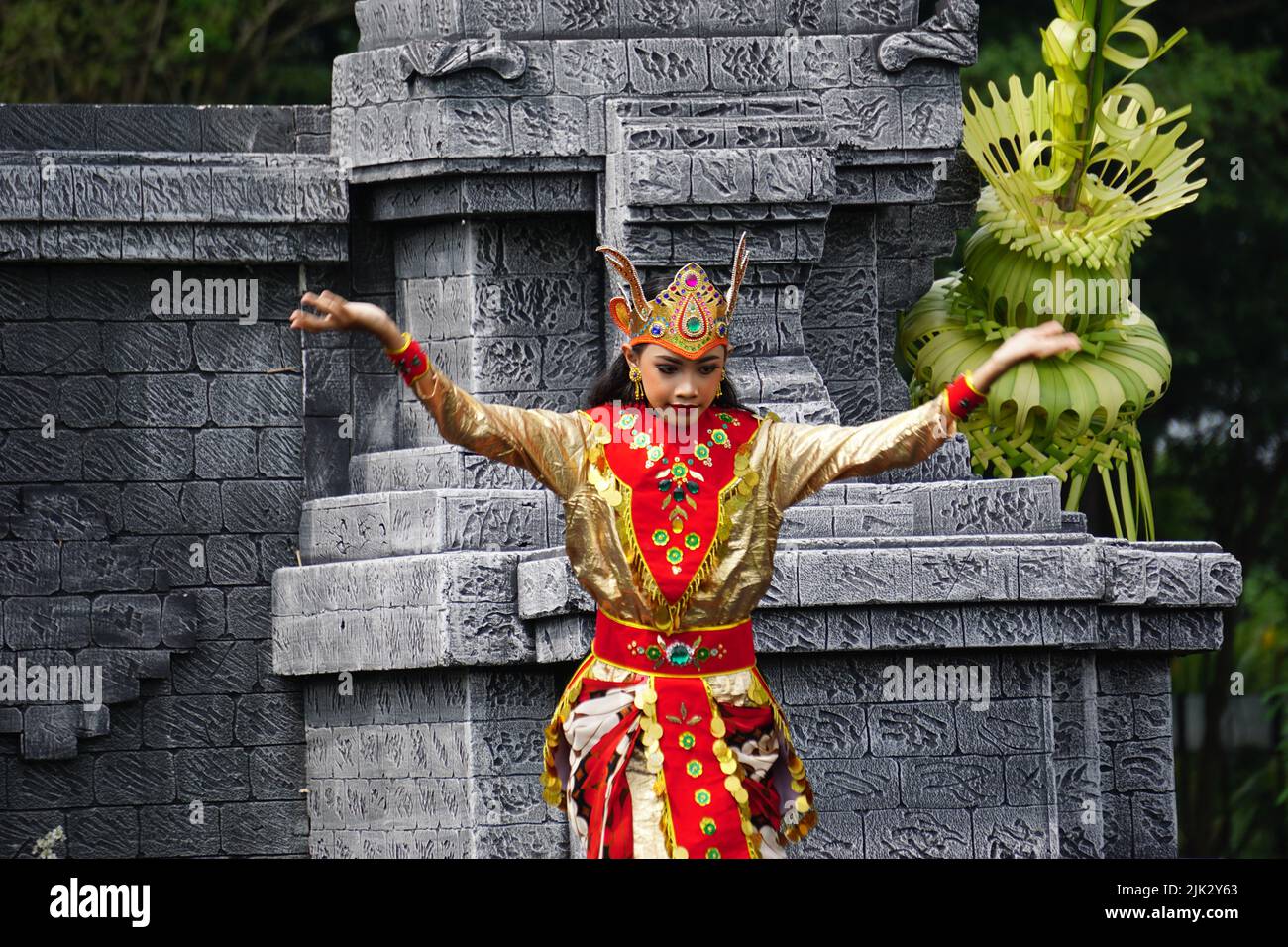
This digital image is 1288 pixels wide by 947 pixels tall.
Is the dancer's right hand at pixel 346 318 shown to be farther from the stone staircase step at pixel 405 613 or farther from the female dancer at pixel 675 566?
the stone staircase step at pixel 405 613

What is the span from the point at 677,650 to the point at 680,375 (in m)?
0.84

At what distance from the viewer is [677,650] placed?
27.0 feet

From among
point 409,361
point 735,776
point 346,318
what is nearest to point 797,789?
point 735,776

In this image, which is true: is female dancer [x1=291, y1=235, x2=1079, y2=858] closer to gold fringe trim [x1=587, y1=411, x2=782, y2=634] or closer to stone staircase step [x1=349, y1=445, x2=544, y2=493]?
gold fringe trim [x1=587, y1=411, x2=782, y2=634]

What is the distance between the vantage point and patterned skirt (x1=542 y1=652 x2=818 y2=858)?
8.03 metres

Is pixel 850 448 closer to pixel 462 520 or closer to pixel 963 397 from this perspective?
pixel 963 397

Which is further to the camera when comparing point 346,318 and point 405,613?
point 405,613

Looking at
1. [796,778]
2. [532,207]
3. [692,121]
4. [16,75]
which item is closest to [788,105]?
[692,121]

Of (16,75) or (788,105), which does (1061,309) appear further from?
(16,75)

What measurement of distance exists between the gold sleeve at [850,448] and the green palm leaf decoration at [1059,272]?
3204 mm

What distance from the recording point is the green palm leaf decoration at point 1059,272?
11.5 m

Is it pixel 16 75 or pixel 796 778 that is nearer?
pixel 796 778
